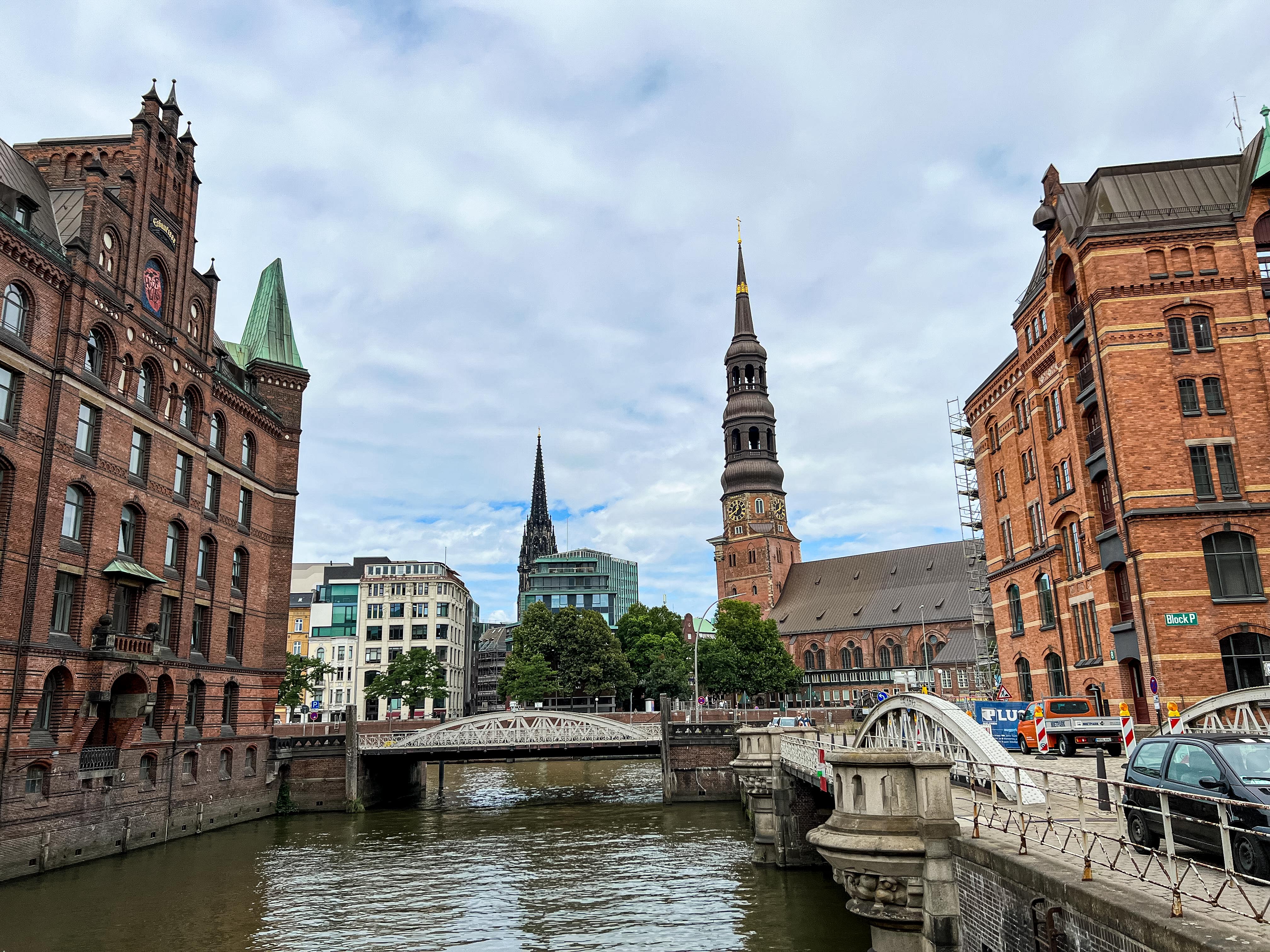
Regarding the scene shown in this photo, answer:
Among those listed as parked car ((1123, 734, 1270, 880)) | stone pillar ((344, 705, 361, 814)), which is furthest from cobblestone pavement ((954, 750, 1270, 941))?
stone pillar ((344, 705, 361, 814))

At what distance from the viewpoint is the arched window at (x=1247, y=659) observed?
3092cm

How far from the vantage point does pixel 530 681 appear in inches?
3187

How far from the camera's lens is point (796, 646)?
11719cm

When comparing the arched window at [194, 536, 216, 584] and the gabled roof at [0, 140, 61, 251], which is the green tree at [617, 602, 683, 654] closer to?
the arched window at [194, 536, 216, 584]

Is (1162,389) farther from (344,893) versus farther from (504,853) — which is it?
(344,893)

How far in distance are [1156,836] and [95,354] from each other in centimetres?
3305

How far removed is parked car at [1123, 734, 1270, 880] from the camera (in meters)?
9.28

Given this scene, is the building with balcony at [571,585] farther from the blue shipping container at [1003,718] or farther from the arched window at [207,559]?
the blue shipping container at [1003,718]

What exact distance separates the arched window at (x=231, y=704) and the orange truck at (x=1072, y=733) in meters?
31.5

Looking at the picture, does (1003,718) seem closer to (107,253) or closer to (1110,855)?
(1110,855)

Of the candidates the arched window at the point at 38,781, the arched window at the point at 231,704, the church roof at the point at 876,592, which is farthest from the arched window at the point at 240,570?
the church roof at the point at 876,592

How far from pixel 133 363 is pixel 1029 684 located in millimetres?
40226

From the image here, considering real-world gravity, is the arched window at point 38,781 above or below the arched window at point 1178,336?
below

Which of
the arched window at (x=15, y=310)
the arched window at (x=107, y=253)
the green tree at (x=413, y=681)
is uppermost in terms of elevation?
the arched window at (x=107, y=253)
